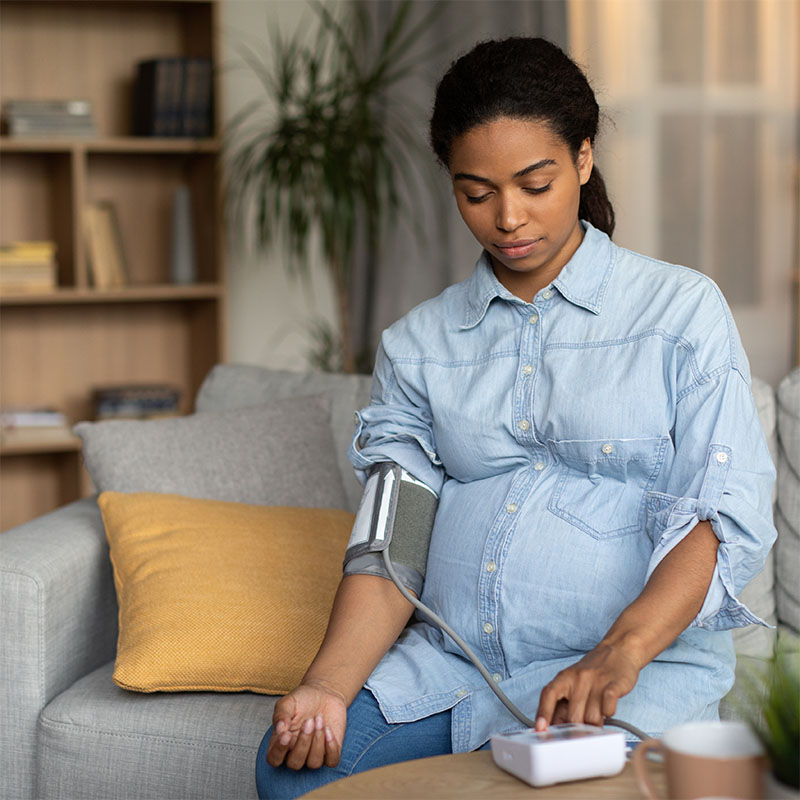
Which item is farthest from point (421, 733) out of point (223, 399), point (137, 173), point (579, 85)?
point (137, 173)

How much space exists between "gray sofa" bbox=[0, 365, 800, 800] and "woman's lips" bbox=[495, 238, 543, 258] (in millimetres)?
645

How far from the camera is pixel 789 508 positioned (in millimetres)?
1669

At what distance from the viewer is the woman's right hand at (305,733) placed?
1.09 m

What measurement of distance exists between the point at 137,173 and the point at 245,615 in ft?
7.71

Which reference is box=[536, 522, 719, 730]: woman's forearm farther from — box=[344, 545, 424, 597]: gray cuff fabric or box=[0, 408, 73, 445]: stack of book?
box=[0, 408, 73, 445]: stack of book

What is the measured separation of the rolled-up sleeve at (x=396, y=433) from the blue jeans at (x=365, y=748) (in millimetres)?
280

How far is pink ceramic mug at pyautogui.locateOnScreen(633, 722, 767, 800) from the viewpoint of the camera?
0.72 metres

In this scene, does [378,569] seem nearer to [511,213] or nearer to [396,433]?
[396,433]

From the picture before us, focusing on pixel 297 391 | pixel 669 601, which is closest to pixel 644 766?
pixel 669 601

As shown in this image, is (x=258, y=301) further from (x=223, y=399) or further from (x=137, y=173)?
(x=223, y=399)

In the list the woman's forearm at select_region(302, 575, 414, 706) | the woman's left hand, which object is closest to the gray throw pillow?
the woman's forearm at select_region(302, 575, 414, 706)

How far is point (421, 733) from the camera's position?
3.92 ft

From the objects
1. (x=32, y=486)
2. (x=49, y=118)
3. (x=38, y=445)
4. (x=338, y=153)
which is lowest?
(x=32, y=486)

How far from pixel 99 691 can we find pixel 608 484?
2.60 feet
